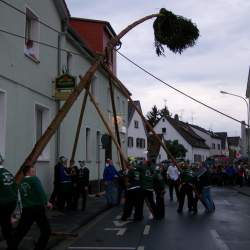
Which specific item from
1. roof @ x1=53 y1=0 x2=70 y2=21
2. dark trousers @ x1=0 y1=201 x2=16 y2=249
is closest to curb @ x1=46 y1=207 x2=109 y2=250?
dark trousers @ x1=0 y1=201 x2=16 y2=249

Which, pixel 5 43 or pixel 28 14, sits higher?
pixel 28 14

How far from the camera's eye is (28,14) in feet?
56.1

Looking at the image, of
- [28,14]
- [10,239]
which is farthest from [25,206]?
[28,14]

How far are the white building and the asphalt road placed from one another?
10.2ft

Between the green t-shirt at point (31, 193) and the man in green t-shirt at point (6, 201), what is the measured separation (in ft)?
0.54

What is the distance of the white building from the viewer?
14820mm

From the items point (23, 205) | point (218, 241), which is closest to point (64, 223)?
point (218, 241)

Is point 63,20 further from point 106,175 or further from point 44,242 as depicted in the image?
point 44,242

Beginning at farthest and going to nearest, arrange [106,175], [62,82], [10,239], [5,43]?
[106,175] → [62,82] → [5,43] → [10,239]

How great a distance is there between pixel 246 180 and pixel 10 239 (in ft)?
113

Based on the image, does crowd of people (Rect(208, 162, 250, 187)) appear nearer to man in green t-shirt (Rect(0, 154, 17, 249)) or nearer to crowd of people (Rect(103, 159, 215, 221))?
crowd of people (Rect(103, 159, 215, 221))

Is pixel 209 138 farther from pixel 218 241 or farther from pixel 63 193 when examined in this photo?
pixel 218 241

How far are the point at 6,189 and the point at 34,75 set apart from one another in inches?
340

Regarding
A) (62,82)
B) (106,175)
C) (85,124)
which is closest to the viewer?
(62,82)
